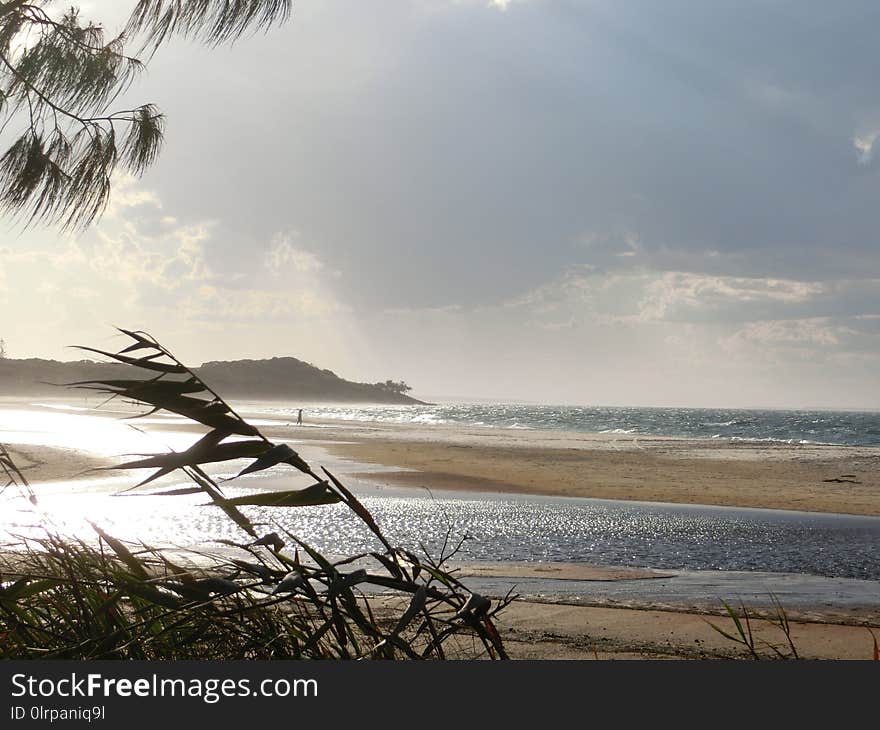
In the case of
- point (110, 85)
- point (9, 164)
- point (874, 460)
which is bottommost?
point (874, 460)

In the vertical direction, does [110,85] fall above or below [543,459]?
above

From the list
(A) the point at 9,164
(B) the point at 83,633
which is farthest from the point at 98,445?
(B) the point at 83,633

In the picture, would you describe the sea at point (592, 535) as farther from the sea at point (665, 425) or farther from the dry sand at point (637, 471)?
the sea at point (665, 425)

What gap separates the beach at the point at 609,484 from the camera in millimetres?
6027

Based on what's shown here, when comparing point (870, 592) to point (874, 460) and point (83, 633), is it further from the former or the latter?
point (874, 460)

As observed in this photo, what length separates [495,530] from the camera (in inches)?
470

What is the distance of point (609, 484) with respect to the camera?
1967cm

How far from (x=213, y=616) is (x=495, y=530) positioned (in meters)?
10.1

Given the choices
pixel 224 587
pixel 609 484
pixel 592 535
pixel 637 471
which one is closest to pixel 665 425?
pixel 637 471

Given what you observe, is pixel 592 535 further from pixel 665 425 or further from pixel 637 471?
pixel 665 425

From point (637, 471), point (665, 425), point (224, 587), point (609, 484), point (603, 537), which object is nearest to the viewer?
point (224, 587)

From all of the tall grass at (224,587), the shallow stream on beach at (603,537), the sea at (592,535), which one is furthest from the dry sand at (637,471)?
the tall grass at (224,587)

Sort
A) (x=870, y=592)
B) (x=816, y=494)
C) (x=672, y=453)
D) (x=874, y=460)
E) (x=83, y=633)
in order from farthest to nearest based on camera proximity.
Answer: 1. (x=672, y=453)
2. (x=874, y=460)
3. (x=816, y=494)
4. (x=870, y=592)
5. (x=83, y=633)

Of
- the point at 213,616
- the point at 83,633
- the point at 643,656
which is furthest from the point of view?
the point at 643,656
